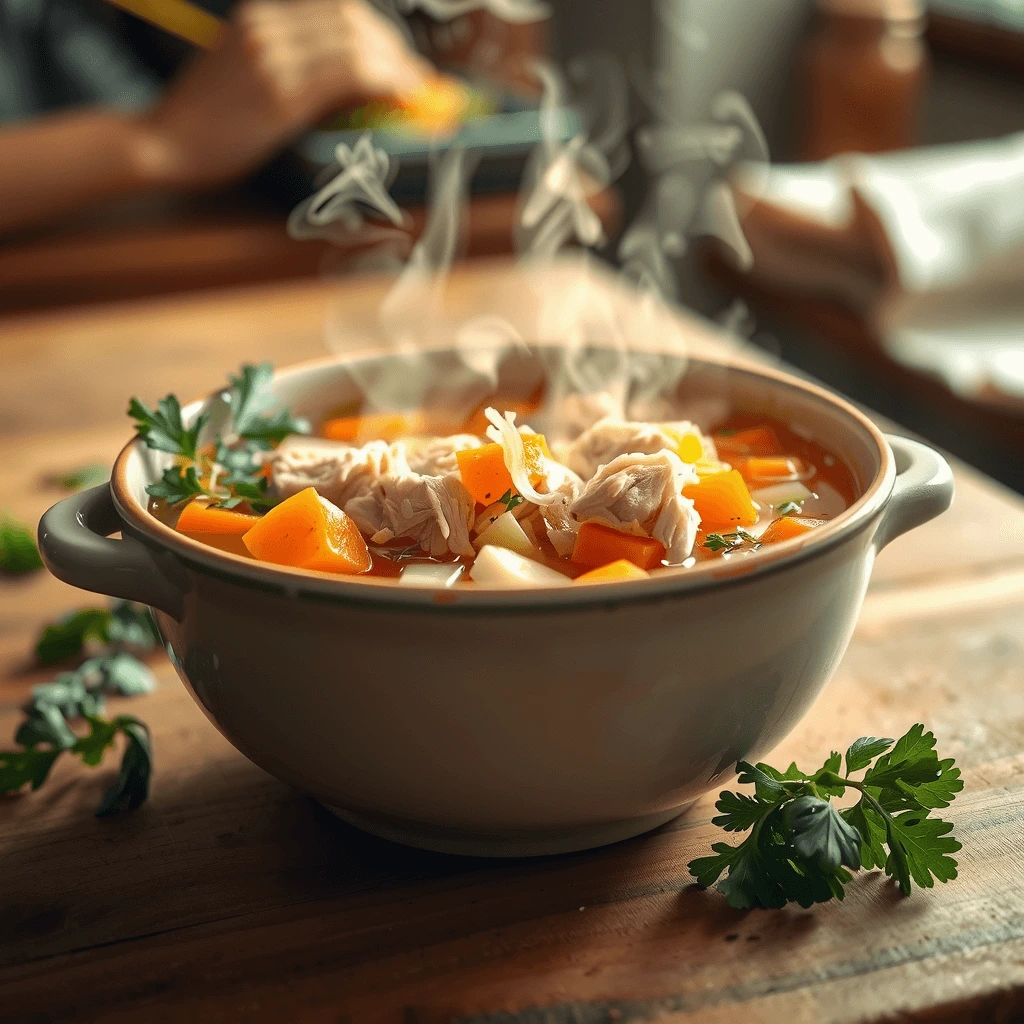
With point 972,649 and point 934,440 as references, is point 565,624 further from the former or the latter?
point 934,440

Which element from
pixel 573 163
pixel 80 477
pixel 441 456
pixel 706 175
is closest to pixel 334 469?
pixel 441 456

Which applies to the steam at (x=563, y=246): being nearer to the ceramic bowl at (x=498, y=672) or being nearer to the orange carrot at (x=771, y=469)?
the orange carrot at (x=771, y=469)

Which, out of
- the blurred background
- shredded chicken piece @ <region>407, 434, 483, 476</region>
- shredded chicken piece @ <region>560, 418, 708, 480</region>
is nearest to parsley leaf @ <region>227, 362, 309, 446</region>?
shredded chicken piece @ <region>407, 434, 483, 476</region>

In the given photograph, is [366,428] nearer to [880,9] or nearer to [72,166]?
[72,166]

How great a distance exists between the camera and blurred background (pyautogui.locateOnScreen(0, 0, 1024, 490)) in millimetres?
2566

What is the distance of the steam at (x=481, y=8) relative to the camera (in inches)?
153

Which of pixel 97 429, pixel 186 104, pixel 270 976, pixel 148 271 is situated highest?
pixel 270 976

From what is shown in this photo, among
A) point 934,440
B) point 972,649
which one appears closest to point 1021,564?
Answer: point 972,649

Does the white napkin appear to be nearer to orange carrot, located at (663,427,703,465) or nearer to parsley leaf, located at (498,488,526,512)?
orange carrot, located at (663,427,703,465)

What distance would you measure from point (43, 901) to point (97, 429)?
943 mm

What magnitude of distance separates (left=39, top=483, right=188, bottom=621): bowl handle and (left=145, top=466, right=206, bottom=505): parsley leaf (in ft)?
0.26

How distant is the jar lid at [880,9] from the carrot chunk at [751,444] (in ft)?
11.0

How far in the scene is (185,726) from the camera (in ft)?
3.08

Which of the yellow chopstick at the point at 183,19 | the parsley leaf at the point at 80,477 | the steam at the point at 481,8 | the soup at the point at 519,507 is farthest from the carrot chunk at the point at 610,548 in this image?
the steam at the point at 481,8
